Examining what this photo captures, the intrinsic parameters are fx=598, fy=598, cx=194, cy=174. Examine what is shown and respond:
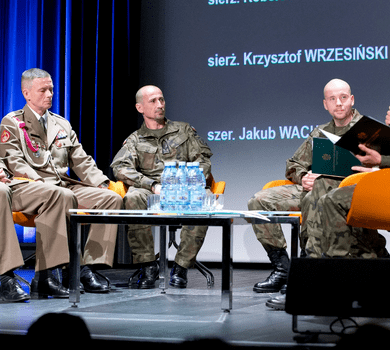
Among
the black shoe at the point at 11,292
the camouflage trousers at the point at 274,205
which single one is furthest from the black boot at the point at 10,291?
the camouflage trousers at the point at 274,205

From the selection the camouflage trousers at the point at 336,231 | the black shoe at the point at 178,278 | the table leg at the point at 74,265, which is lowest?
the black shoe at the point at 178,278

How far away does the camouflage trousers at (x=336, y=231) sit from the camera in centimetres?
268

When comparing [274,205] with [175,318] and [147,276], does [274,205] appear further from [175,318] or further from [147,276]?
[175,318]

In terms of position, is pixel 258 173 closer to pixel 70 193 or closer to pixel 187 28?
pixel 187 28

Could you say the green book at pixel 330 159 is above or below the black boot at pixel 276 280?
above

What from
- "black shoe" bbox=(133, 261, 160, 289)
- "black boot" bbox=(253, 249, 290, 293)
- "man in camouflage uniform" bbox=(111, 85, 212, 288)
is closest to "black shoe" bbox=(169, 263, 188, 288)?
"man in camouflage uniform" bbox=(111, 85, 212, 288)

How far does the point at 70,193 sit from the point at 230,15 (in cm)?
281

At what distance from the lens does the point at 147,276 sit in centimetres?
382

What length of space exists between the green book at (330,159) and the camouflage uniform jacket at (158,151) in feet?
3.11

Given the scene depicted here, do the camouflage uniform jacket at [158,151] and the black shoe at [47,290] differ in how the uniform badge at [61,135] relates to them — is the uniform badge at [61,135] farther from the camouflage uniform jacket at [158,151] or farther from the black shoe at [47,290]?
the black shoe at [47,290]

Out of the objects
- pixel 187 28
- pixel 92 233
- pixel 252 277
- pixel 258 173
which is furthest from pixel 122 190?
pixel 187 28

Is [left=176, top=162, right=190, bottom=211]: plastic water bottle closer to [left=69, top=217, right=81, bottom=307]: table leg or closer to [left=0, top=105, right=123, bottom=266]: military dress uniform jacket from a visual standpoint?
[left=69, top=217, right=81, bottom=307]: table leg

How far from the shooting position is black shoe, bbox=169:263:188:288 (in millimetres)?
3850

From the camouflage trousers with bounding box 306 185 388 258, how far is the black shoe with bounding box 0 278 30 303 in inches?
57.3
